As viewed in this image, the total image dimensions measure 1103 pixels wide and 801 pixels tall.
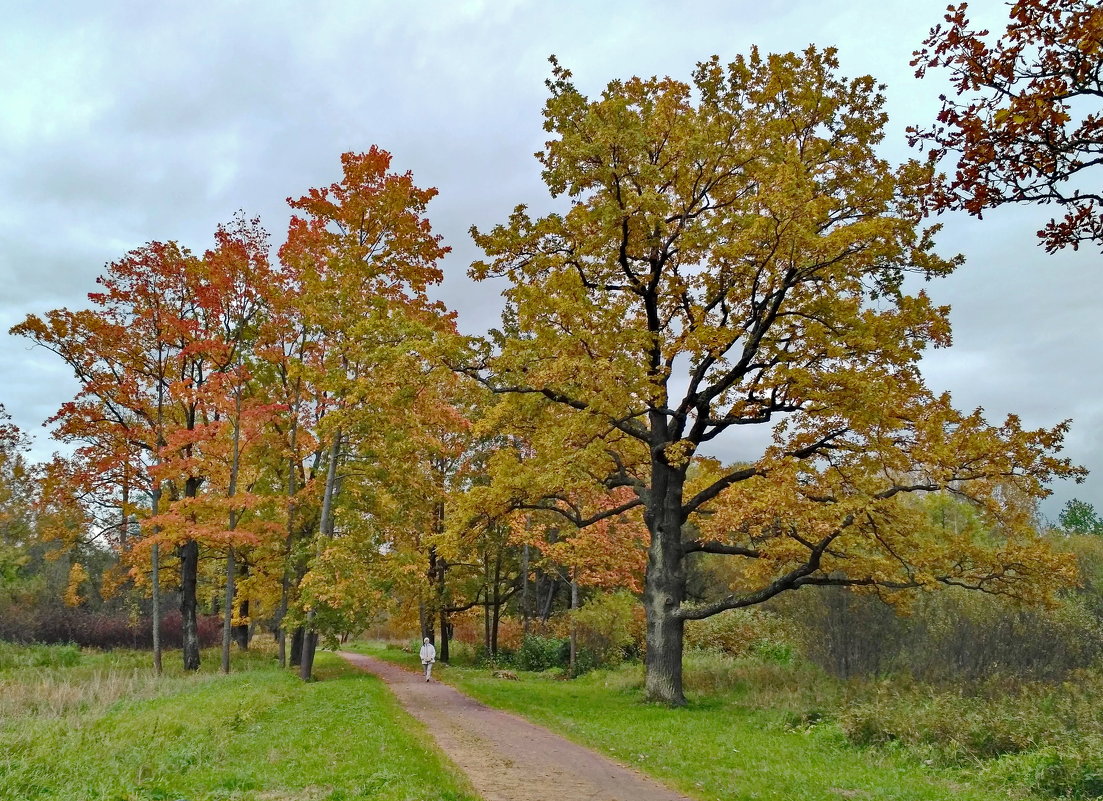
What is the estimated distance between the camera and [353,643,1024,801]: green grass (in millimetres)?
8422

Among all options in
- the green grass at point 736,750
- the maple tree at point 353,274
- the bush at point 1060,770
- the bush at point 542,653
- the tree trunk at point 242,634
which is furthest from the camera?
the tree trunk at point 242,634

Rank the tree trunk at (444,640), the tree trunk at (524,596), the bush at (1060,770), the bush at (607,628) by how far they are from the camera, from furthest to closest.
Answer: the tree trunk at (444,640) → the tree trunk at (524,596) → the bush at (607,628) → the bush at (1060,770)

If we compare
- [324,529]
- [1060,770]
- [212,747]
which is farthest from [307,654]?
[1060,770]

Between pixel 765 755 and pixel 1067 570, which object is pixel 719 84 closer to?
pixel 1067 570

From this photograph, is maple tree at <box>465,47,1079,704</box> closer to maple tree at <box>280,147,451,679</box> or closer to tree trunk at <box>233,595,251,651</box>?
maple tree at <box>280,147,451,679</box>

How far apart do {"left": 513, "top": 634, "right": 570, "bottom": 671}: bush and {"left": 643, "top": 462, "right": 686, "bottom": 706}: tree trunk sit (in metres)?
11.8

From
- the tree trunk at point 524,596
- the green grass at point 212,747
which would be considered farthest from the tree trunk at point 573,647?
the green grass at point 212,747

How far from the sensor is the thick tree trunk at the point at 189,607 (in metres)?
23.0

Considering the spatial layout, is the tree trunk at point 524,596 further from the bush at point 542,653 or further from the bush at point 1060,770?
the bush at point 1060,770

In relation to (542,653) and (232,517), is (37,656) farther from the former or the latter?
(542,653)

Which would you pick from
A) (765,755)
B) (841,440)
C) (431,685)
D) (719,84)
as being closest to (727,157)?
(719,84)

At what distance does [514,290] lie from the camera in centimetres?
1644

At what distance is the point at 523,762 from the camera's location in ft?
32.4

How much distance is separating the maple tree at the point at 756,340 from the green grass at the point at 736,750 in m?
1.89
